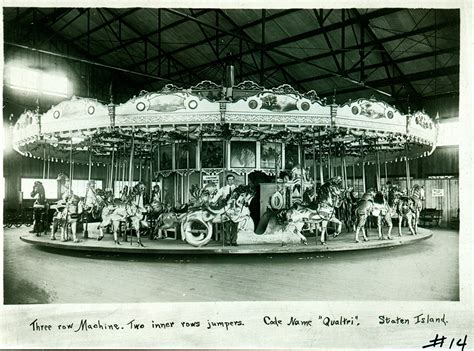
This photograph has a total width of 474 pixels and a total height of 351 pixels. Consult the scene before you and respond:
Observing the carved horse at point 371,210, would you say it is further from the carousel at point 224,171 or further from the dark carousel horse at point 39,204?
the dark carousel horse at point 39,204

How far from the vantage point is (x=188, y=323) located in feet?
13.5

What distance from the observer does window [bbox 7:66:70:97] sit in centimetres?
1482

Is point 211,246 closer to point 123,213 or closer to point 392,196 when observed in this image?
point 123,213

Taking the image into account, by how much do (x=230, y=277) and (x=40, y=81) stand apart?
44.8 ft

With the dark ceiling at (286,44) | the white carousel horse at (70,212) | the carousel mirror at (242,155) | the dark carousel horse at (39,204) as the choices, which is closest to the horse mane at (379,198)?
the carousel mirror at (242,155)

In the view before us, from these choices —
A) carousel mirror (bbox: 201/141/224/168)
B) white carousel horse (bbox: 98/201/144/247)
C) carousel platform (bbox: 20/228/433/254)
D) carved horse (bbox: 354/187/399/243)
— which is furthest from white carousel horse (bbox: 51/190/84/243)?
carved horse (bbox: 354/187/399/243)

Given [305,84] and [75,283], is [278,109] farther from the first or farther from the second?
[305,84]

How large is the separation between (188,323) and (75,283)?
1943 mm

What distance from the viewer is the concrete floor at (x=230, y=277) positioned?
4.62 metres

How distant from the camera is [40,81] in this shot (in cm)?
1511

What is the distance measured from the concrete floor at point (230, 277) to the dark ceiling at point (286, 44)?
5.65m

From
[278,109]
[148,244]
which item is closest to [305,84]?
[278,109]

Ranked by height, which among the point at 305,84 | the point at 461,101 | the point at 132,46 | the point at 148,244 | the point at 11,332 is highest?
the point at 132,46

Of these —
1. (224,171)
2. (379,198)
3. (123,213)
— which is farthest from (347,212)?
(123,213)
